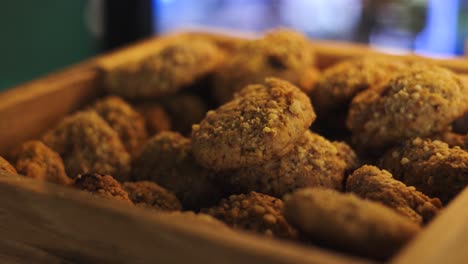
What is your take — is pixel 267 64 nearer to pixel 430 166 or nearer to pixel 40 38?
pixel 430 166

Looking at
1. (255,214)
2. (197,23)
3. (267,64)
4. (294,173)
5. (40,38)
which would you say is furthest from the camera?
(40,38)

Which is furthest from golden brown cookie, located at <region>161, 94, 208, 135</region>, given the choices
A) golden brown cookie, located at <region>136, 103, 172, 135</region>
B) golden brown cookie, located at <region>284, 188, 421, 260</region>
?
golden brown cookie, located at <region>284, 188, 421, 260</region>

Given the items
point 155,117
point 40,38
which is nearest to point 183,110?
point 155,117

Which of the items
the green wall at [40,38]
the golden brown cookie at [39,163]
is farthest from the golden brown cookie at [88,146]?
the green wall at [40,38]

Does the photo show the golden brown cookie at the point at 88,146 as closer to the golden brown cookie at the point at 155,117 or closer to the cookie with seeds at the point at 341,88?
the golden brown cookie at the point at 155,117

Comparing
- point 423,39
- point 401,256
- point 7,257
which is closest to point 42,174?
point 7,257

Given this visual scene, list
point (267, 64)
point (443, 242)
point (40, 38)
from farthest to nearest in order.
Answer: point (40, 38), point (267, 64), point (443, 242)
